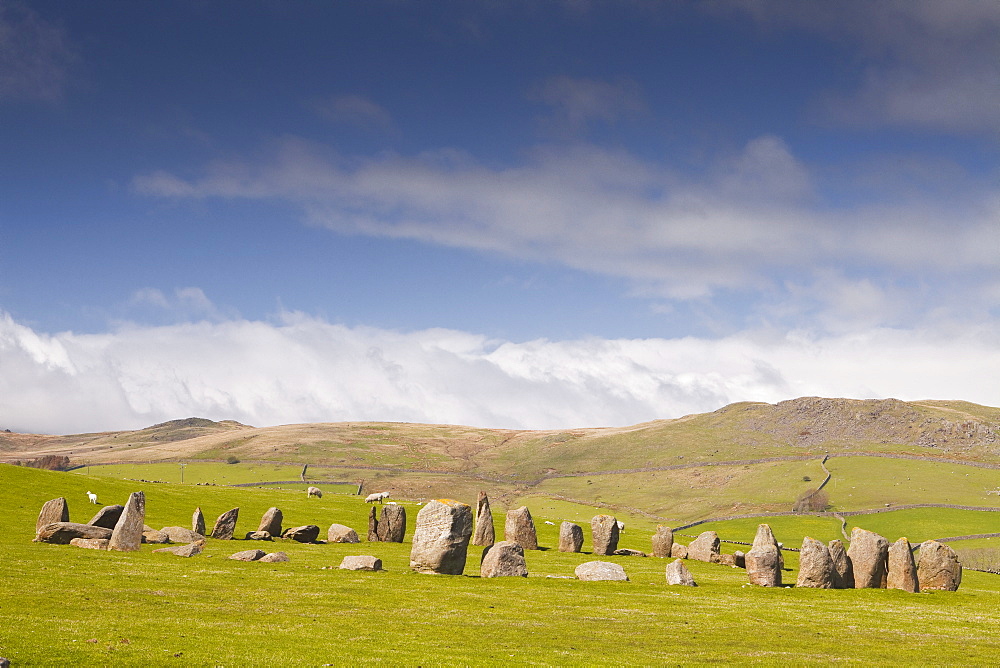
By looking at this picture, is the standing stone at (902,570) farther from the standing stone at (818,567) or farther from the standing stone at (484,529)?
the standing stone at (484,529)

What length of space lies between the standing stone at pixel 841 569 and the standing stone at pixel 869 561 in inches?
10.0

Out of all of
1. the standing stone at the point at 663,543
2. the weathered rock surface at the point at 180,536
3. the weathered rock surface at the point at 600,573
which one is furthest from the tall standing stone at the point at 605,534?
the weathered rock surface at the point at 180,536

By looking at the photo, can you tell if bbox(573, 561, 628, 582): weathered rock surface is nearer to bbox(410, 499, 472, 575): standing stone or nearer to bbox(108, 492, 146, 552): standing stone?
bbox(410, 499, 472, 575): standing stone

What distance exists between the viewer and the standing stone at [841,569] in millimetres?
41125

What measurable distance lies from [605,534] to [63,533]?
35747mm

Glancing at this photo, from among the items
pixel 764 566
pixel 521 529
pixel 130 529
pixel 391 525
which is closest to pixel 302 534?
pixel 391 525

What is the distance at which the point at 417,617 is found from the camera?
2578 cm

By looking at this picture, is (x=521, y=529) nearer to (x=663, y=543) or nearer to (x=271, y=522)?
(x=663, y=543)

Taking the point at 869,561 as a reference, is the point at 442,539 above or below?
above

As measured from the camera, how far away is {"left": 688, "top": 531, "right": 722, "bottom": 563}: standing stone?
188ft

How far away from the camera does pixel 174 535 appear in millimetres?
43875

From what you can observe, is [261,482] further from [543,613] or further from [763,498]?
[543,613]

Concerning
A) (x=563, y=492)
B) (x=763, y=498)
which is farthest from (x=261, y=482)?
(x=763, y=498)

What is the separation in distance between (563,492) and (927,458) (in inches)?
3421
